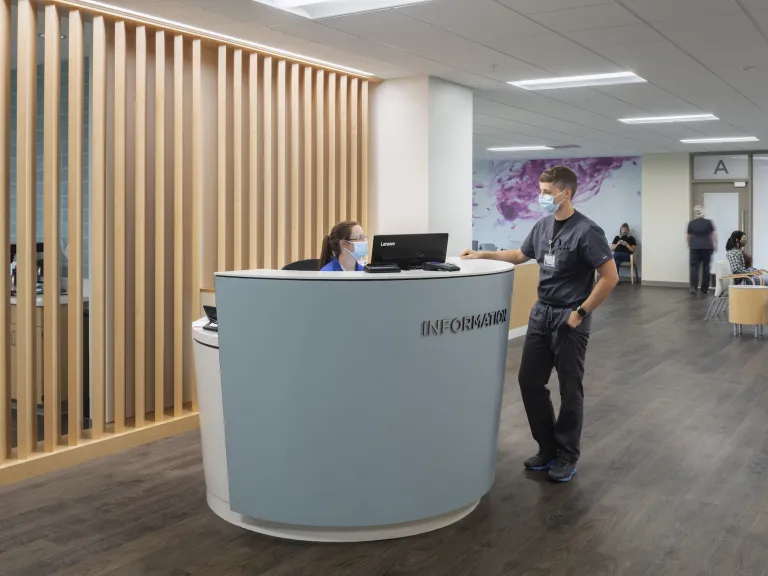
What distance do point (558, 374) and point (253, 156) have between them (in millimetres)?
3069

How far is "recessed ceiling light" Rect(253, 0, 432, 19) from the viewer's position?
17.2 ft

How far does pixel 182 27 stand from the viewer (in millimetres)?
5637

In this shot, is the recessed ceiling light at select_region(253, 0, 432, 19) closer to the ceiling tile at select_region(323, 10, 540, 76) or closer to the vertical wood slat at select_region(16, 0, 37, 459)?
the ceiling tile at select_region(323, 10, 540, 76)

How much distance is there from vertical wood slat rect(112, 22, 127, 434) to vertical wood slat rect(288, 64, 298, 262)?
1622 mm

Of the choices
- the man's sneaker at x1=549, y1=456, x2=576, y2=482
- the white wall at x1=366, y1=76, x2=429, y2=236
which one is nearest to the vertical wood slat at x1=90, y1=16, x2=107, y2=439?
the man's sneaker at x1=549, y1=456, x2=576, y2=482

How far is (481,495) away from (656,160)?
1467 cm

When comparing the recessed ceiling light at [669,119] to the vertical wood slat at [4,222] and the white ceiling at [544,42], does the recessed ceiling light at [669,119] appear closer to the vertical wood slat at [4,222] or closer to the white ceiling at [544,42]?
the white ceiling at [544,42]

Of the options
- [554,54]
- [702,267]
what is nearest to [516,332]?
[554,54]

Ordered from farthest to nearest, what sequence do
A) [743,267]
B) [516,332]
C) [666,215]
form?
[666,215]
[743,267]
[516,332]

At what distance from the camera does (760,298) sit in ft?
32.9

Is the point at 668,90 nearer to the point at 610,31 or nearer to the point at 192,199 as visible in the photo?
the point at 610,31

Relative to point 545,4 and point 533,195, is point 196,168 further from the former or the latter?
point 533,195

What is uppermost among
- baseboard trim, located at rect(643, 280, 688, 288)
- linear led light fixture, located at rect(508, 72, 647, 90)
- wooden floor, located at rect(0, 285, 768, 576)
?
linear led light fixture, located at rect(508, 72, 647, 90)

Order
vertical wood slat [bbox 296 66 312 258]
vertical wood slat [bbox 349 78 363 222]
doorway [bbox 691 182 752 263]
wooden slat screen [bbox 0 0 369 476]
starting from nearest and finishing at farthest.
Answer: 1. wooden slat screen [bbox 0 0 369 476]
2. vertical wood slat [bbox 296 66 312 258]
3. vertical wood slat [bbox 349 78 363 222]
4. doorway [bbox 691 182 752 263]
